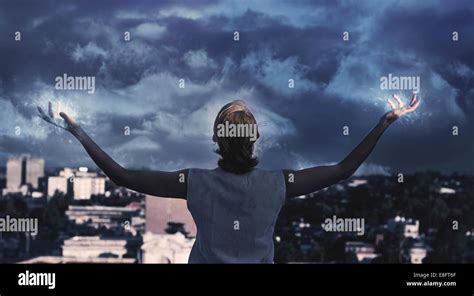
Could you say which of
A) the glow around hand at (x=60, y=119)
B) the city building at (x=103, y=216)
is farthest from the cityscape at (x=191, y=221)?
the glow around hand at (x=60, y=119)

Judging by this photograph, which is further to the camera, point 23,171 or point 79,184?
point 79,184

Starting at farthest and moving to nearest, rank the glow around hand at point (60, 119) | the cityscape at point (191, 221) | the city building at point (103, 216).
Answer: the city building at point (103, 216) → the cityscape at point (191, 221) → the glow around hand at point (60, 119)

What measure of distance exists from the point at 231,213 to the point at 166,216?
9.16 m

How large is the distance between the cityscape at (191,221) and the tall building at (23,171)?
0.02 metres

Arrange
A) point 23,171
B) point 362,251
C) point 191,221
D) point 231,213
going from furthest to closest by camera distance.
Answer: point 191,221 < point 362,251 < point 23,171 < point 231,213

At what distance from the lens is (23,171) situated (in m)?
9.55

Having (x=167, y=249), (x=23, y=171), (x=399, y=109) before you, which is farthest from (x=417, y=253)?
(x=399, y=109)

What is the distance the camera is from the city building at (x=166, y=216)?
10.8m

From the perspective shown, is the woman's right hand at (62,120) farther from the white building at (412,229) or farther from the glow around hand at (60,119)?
the white building at (412,229)

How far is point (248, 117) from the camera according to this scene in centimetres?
200

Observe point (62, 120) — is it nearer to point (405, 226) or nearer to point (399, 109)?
point (399, 109)

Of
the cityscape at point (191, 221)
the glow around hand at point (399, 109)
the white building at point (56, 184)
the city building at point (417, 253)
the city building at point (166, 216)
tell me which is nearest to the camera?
the glow around hand at point (399, 109)

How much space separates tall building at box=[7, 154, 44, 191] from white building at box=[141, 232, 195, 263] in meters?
1.60
